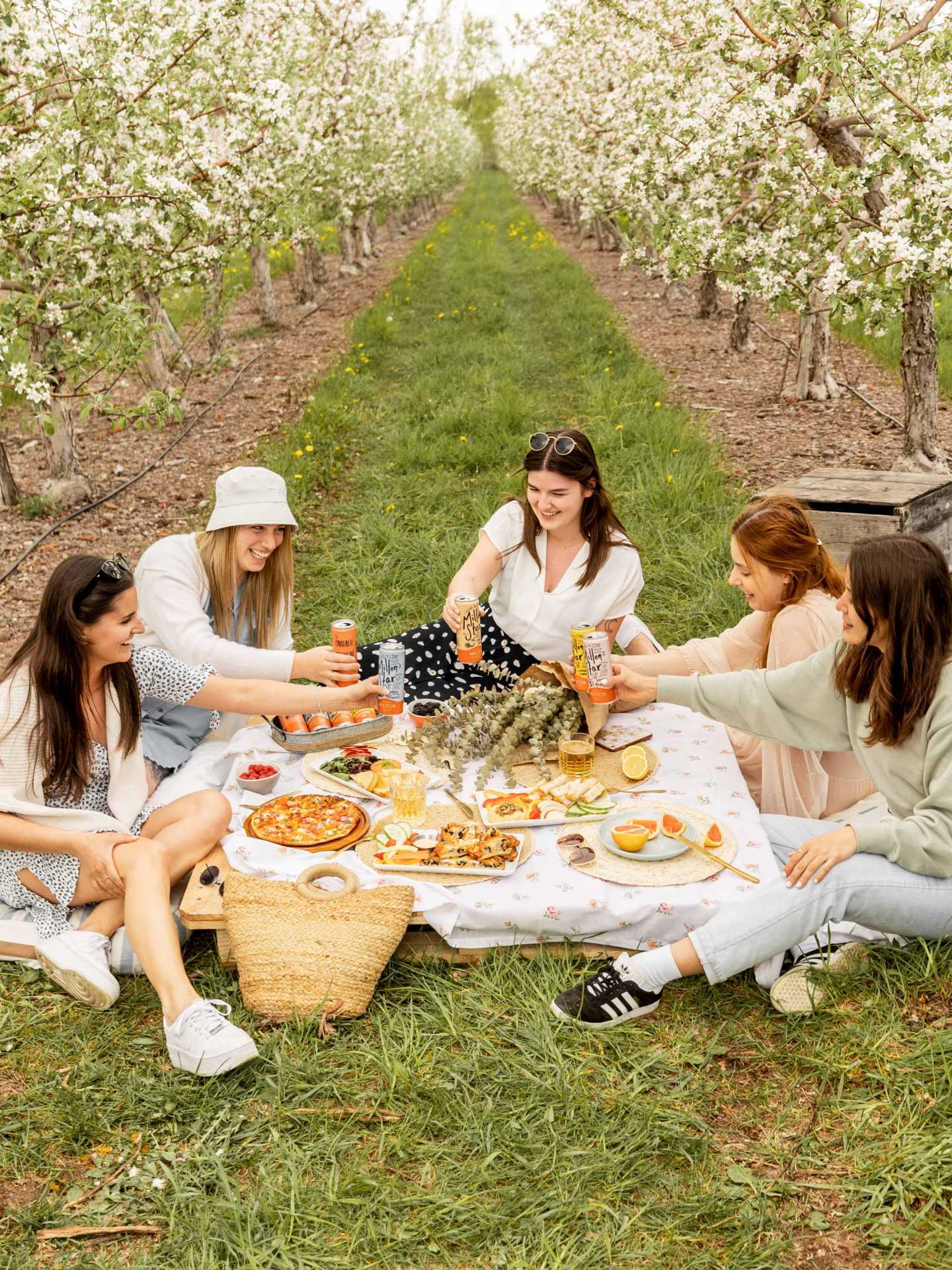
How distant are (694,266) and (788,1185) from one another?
7.87 metres

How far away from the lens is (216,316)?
12898 millimetres

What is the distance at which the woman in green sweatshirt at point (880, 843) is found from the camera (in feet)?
10.3

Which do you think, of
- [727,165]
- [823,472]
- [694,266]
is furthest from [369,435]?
[823,472]

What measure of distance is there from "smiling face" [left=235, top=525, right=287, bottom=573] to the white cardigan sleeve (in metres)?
0.24

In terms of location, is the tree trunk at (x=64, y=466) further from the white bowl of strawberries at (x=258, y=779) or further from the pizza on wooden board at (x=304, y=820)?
the pizza on wooden board at (x=304, y=820)

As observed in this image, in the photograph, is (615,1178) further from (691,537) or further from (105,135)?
(105,135)

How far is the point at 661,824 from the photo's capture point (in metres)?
3.70

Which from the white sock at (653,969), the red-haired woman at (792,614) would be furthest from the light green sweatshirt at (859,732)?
the white sock at (653,969)

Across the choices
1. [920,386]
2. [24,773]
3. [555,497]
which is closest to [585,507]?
[555,497]

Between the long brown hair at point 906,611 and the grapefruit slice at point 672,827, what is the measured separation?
78 cm

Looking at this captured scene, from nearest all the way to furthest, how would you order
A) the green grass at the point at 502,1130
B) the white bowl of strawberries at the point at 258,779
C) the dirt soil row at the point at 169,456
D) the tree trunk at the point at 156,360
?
the green grass at the point at 502,1130, the white bowl of strawberries at the point at 258,779, the dirt soil row at the point at 169,456, the tree trunk at the point at 156,360

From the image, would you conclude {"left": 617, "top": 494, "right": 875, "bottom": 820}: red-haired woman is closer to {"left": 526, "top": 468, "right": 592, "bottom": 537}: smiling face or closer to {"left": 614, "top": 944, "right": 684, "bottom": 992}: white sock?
{"left": 526, "top": 468, "right": 592, "bottom": 537}: smiling face

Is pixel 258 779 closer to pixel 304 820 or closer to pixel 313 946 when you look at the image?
pixel 304 820

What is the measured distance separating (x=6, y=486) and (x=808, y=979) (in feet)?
24.8
